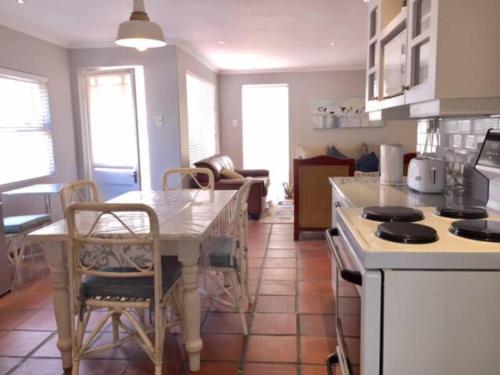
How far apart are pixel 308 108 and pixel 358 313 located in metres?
6.81

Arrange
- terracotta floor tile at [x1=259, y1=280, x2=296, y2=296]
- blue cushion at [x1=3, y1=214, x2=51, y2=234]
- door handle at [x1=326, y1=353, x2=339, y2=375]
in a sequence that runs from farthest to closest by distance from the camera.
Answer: blue cushion at [x1=3, y1=214, x2=51, y2=234] < terracotta floor tile at [x1=259, y1=280, x2=296, y2=296] < door handle at [x1=326, y1=353, x2=339, y2=375]

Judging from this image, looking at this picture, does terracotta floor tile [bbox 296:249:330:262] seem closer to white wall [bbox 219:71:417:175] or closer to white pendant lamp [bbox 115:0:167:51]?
white pendant lamp [bbox 115:0:167:51]

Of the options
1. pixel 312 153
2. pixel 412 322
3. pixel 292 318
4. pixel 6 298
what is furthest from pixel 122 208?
pixel 312 153

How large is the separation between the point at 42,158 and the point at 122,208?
3126mm

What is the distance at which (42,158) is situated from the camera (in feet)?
14.7

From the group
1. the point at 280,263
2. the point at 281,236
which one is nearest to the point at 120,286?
the point at 280,263

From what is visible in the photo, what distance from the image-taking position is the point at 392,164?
2631 mm

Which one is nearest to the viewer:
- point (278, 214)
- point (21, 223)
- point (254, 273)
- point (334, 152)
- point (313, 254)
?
point (21, 223)

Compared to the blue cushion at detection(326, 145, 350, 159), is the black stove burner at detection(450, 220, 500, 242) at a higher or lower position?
higher

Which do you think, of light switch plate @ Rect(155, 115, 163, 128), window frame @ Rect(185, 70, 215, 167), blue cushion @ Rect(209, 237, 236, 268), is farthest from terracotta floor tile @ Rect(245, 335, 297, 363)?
window frame @ Rect(185, 70, 215, 167)

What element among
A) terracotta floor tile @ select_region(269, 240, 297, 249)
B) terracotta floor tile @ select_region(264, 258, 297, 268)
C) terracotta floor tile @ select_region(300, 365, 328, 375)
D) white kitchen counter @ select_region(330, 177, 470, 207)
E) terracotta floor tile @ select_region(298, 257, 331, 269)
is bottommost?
terracotta floor tile @ select_region(300, 365, 328, 375)

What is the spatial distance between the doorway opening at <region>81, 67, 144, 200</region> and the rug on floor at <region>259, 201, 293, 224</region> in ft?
5.40

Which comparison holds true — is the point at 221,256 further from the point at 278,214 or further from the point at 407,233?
the point at 278,214

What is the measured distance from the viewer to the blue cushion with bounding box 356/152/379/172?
7.15m
